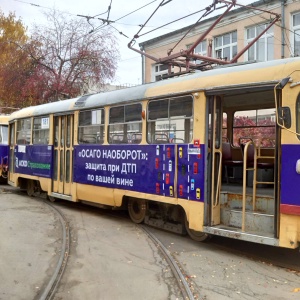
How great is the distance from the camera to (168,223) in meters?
7.64

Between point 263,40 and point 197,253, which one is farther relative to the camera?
point 263,40

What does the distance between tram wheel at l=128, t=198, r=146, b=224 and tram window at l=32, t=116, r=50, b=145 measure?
3.81 m

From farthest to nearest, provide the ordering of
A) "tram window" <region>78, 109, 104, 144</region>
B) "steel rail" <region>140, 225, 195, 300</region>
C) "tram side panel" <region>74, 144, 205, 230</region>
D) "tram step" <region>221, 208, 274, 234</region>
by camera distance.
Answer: "tram window" <region>78, 109, 104, 144</region>
"tram side panel" <region>74, 144, 205, 230</region>
"tram step" <region>221, 208, 274, 234</region>
"steel rail" <region>140, 225, 195, 300</region>

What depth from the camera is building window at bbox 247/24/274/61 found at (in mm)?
17344

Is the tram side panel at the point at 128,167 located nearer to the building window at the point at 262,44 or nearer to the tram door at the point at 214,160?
the tram door at the point at 214,160

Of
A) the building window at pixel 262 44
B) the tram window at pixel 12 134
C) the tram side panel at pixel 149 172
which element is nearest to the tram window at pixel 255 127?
the tram side panel at pixel 149 172

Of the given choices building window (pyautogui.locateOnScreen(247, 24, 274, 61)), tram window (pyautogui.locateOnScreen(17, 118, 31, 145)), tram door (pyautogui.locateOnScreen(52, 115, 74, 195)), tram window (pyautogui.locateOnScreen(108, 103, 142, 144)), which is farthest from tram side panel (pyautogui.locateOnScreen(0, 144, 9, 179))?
building window (pyautogui.locateOnScreen(247, 24, 274, 61))

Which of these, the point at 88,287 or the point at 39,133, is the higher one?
the point at 39,133

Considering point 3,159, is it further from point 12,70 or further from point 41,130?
point 12,70

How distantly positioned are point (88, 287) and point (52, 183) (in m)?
6.32

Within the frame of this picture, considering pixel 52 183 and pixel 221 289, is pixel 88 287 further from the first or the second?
pixel 52 183

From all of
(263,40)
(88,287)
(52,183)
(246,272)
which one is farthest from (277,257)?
(263,40)

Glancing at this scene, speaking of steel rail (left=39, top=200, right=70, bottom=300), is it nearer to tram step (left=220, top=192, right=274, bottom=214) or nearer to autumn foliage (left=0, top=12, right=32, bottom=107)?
tram step (left=220, top=192, right=274, bottom=214)

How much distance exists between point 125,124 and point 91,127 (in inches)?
57.0
